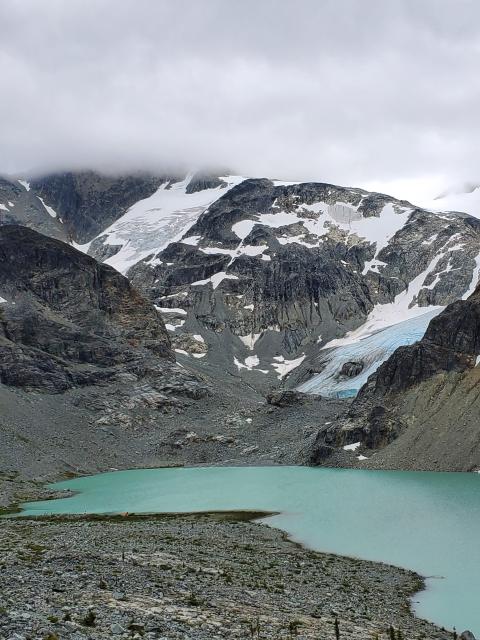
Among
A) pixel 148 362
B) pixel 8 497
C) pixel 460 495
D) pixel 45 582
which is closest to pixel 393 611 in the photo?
pixel 45 582

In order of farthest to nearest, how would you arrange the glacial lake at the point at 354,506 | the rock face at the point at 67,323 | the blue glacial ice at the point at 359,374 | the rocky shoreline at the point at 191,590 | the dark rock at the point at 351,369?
the dark rock at the point at 351,369 → the blue glacial ice at the point at 359,374 → the rock face at the point at 67,323 → the glacial lake at the point at 354,506 → the rocky shoreline at the point at 191,590

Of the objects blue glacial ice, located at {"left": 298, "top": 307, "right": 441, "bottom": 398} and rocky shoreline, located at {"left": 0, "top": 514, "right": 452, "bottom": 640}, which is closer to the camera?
rocky shoreline, located at {"left": 0, "top": 514, "right": 452, "bottom": 640}

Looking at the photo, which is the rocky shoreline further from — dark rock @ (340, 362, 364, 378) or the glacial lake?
dark rock @ (340, 362, 364, 378)

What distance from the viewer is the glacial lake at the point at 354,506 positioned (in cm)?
3042

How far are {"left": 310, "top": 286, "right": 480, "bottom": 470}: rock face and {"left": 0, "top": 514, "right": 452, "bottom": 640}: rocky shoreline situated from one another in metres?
47.9

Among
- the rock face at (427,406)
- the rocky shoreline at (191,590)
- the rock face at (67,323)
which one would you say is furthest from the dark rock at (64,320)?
the rocky shoreline at (191,590)

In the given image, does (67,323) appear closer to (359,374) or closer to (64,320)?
(64,320)

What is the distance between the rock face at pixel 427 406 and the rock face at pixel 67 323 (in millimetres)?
55801

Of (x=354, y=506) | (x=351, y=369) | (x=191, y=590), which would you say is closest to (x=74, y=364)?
(x=351, y=369)

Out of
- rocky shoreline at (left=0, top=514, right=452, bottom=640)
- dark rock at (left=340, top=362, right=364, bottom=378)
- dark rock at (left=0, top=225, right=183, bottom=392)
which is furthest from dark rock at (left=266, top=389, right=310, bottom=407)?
rocky shoreline at (left=0, top=514, right=452, bottom=640)

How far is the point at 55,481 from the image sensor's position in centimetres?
9788

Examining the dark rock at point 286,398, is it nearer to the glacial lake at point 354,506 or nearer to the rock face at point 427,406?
the rock face at point 427,406

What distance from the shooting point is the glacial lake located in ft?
99.8

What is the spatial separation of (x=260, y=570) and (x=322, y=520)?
21.3 m
